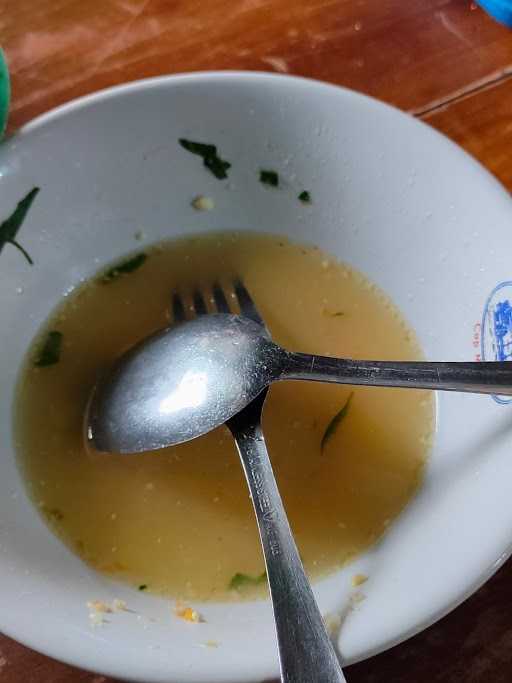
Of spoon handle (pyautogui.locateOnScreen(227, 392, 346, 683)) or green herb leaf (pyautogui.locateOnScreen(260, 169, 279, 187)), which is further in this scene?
green herb leaf (pyautogui.locateOnScreen(260, 169, 279, 187))

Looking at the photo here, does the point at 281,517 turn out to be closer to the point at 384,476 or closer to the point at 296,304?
the point at 384,476

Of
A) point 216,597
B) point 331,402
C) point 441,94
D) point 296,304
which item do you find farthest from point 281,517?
point 441,94

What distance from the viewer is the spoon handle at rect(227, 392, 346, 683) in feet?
1.98

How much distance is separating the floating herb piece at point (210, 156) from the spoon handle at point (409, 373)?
0.92ft

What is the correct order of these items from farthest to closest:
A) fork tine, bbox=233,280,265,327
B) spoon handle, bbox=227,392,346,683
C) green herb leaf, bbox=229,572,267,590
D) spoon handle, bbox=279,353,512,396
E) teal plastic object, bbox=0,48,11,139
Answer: fork tine, bbox=233,280,265,327 < teal plastic object, bbox=0,48,11,139 < green herb leaf, bbox=229,572,267,590 < spoon handle, bbox=279,353,512,396 < spoon handle, bbox=227,392,346,683

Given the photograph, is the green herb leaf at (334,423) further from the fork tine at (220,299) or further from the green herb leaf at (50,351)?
the green herb leaf at (50,351)

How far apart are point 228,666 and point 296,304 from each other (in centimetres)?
51

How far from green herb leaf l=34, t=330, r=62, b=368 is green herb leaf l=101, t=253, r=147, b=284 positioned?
3.9 inches

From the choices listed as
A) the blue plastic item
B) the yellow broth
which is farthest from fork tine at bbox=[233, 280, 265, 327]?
the blue plastic item

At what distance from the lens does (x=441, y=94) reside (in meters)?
1.02

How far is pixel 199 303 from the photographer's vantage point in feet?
3.37

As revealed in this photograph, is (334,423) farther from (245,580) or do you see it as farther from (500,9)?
(500,9)

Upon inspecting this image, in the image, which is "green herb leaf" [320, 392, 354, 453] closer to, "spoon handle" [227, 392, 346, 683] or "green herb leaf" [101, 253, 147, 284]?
"spoon handle" [227, 392, 346, 683]

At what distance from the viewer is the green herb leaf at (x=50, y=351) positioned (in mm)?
975
